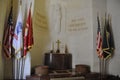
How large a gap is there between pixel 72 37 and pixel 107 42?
1.26 metres

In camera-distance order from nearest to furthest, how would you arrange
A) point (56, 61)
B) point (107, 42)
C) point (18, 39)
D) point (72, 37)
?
1. point (18, 39)
2. point (107, 42)
3. point (56, 61)
4. point (72, 37)

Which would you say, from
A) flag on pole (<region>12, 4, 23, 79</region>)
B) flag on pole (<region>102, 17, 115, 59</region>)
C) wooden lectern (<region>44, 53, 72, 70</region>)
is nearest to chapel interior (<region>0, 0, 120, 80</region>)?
wooden lectern (<region>44, 53, 72, 70</region>)

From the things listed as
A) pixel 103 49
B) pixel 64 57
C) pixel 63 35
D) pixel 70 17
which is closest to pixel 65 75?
pixel 64 57

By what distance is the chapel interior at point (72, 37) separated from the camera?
5891mm

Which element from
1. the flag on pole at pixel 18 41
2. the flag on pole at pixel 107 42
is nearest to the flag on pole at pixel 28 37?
the flag on pole at pixel 18 41

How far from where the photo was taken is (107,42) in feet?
19.2

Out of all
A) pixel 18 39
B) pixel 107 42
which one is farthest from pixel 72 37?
pixel 18 39

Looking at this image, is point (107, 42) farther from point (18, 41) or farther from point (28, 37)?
point (18, 41)

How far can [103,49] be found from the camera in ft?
19.0

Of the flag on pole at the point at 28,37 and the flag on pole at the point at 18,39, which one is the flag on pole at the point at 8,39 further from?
the flag on pole at the point at 28,37

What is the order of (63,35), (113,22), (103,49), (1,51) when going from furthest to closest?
1. (63,35)
2. (113,22)
3. (103,49)
4. (1,51)

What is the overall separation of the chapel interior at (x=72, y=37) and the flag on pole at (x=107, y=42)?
0.17 m

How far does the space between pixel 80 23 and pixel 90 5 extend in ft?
2.20

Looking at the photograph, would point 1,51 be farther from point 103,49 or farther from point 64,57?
point 103,49
